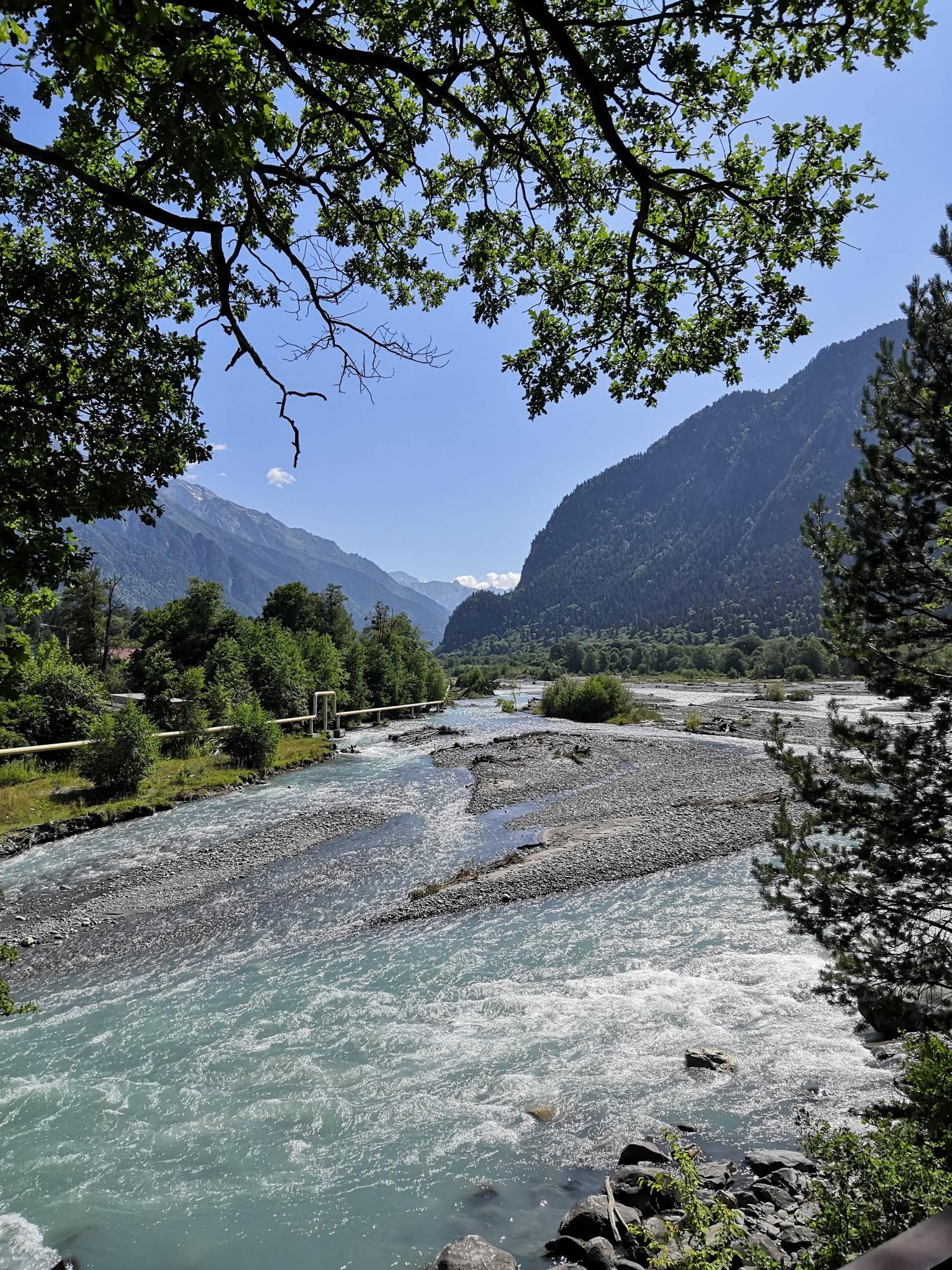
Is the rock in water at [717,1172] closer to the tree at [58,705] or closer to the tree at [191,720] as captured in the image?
the tree at [58,705]

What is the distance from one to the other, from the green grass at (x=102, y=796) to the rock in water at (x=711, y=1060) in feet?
60.9

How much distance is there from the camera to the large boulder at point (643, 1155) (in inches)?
238

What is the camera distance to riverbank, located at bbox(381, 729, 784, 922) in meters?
14.4

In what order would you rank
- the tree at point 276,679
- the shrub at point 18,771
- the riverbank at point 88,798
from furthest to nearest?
1. the tree at point 276,679
2. the shrub at point 18,771
3. the riverbank at point 88,798

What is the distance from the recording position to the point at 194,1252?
213 inches

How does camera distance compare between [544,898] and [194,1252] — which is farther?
[544,898]

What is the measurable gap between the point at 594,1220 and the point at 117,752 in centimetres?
2150

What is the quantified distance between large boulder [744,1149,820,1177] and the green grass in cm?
1958

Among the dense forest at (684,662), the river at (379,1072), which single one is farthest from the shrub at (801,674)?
the river at (379,1072)

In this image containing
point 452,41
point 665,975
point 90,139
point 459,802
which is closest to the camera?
point 452,41

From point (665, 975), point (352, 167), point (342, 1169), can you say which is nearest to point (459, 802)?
point (665, 975)

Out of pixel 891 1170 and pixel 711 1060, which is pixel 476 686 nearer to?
pixel 711 1060

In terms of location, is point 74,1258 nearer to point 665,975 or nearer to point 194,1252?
point 194,1252

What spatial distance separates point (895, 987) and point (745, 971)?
4897mm
